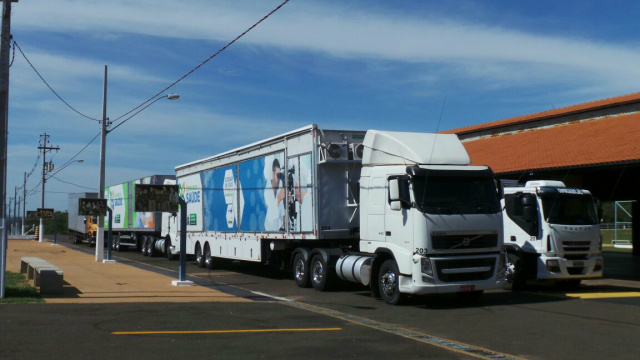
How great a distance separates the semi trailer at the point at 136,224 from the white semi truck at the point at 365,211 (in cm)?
967

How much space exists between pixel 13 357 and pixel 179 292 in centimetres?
879

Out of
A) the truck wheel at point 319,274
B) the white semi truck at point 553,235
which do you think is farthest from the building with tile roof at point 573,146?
the truck wheel at point 319,274

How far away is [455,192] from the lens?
14.4 metres

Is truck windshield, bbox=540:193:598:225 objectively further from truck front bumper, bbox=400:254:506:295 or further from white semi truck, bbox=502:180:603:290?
truck front bumper, bbox=400:254:506:295

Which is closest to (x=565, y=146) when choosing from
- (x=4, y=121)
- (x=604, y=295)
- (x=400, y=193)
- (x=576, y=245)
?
(x=576, y=245)

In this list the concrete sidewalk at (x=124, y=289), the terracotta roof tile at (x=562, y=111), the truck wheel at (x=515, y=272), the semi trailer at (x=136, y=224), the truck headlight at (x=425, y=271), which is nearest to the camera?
the truck headlight at (x=425, y=271)

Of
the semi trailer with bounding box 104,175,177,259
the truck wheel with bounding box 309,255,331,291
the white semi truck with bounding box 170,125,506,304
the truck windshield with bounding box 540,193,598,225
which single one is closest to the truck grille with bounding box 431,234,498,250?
the white semi truck with bounding box 170,125,506,304

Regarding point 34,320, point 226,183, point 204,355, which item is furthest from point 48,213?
point 204,355

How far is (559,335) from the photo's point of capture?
10984 millimetres

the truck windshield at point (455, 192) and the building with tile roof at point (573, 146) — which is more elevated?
the building with tile roof at point (573, 146)

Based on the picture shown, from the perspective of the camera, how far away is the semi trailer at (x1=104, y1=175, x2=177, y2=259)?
3347 cm

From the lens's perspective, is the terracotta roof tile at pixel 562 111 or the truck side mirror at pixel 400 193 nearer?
the truck side mirror at pixel 400 193

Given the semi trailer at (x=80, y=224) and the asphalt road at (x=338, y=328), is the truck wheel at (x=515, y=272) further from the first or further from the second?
the semi trailer at (x=80, y=224)

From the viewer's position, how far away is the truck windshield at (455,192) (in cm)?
1408
